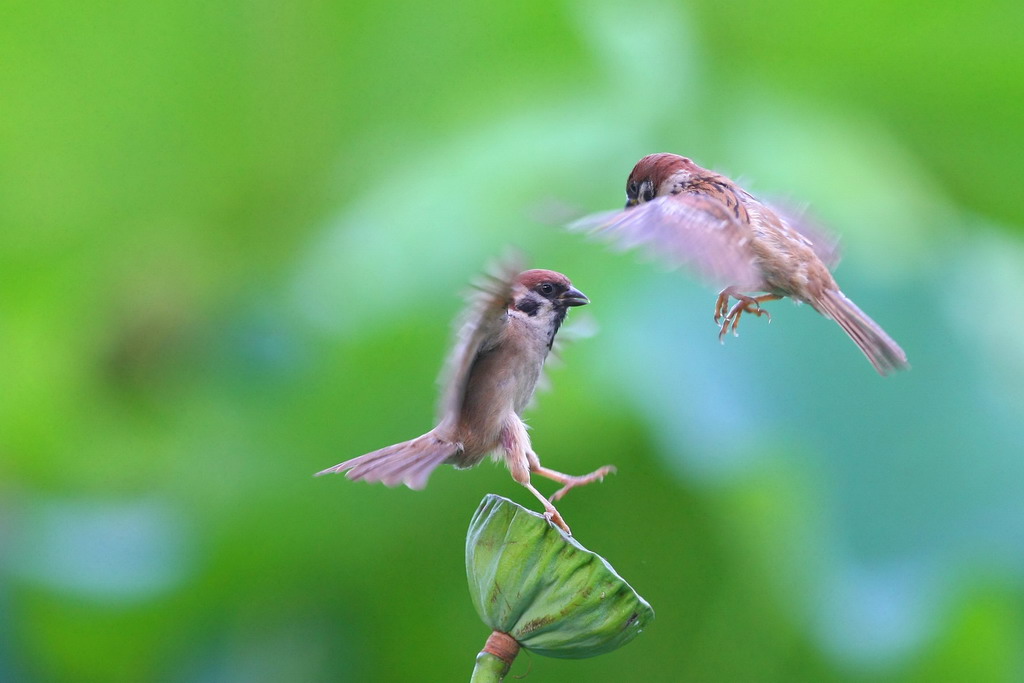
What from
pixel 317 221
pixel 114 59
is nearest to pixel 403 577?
pixel 317 221

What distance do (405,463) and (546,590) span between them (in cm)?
29

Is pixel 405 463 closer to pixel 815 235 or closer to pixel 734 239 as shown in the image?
pixel 734 239

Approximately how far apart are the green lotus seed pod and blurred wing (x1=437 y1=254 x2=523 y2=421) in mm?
113

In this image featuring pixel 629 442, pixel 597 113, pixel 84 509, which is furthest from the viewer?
pixel 597 113

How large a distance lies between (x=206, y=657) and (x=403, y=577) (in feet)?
1.29

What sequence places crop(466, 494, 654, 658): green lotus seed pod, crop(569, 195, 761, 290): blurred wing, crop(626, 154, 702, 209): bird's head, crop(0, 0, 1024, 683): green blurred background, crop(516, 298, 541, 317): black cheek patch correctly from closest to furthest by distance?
crop(466, 494, 654, 658): green lotus seed pod < crop(569, 195, 761, 290): blurred wing < crop(516, 298, 541, 317): black cheek patch < crop(626, 154, 702, 209): bird's head < crop(0, 0, 1024, 683): green blurred background

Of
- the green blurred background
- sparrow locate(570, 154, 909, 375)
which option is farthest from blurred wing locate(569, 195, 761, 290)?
the green blurred background

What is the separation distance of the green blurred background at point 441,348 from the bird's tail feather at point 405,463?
2.07 feet

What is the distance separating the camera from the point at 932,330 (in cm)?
200

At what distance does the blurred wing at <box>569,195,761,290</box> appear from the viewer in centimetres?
→ 112

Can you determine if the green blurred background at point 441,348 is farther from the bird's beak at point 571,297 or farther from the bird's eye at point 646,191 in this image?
the bird's beak at point 571,297

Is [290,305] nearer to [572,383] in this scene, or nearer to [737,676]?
[572,383]

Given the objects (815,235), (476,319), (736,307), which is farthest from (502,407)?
(815,235)

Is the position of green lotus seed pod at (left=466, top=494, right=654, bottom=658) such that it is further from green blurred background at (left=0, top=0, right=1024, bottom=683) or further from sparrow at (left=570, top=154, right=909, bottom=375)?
green blurred background at (left=0, top=0, right=1024, bottom=683)
